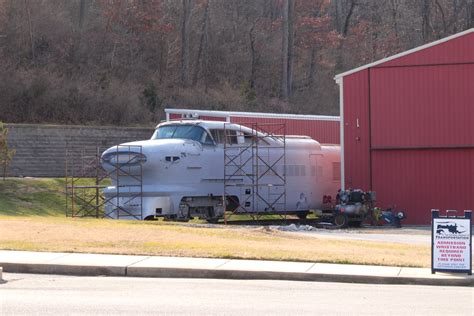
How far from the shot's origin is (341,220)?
1314 inches

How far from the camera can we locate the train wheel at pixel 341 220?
1309 inches

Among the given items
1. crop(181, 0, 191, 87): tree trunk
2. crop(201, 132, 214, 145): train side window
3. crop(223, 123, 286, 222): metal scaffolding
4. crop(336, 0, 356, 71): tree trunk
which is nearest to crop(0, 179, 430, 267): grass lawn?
crop(201, 132, 214, 145): train side window

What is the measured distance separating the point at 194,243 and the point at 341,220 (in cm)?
1361

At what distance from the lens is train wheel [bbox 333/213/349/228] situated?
33250mm

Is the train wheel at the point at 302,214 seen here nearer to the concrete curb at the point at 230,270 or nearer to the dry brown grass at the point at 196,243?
the dry brown grass at the point at 196,243

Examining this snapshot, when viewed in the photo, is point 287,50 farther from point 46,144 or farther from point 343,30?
point 46,144

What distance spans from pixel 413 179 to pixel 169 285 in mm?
20727

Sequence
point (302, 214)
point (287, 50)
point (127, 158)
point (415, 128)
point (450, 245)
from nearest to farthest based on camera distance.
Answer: point (450, 245)
point (127, 158)
point (415, 128)
point (302, 214)
point (287, 50)

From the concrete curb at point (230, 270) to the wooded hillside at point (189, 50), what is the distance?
33.7 meters

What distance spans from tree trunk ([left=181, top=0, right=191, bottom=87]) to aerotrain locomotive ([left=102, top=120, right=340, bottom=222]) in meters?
26.2

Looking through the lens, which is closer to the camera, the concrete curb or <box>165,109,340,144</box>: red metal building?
the concrete curb

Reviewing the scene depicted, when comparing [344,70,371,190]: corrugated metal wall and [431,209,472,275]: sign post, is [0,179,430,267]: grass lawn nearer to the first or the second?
[431,209,472,275]: sign post

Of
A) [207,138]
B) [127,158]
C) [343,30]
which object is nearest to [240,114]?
[207,138]

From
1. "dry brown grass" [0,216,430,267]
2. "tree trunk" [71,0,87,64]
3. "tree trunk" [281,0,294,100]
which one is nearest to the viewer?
"dry brown grass" [0,216,430,267]
